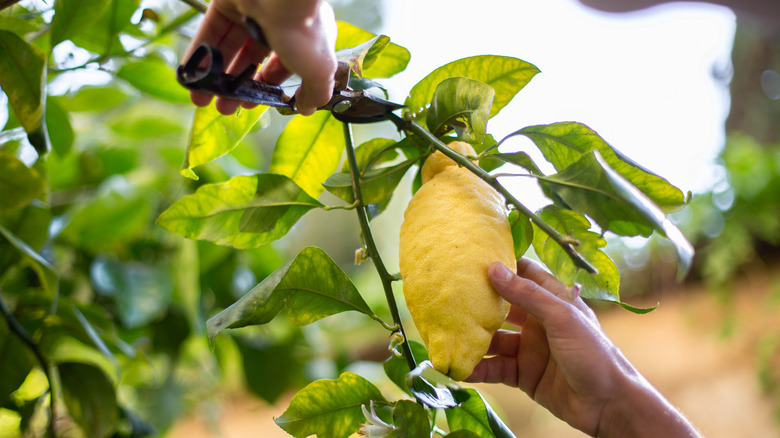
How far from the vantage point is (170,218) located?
0.41m

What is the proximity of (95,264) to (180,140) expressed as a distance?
28 centimetres

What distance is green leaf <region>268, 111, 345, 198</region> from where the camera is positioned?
1.61 feet

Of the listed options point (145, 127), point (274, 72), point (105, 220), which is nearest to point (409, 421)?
point (274, 72)

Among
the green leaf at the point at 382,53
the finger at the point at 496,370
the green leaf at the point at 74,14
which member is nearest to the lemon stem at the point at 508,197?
the green leaf at the point at 382,53

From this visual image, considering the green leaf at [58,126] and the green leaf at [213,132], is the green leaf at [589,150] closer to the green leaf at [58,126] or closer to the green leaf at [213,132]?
the green leaf at [213,132]

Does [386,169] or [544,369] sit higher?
[386,169]

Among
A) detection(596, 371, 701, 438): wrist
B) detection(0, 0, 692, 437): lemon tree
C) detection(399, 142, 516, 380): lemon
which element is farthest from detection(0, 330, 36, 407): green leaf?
detection(596, 371, 701, 438): wrist

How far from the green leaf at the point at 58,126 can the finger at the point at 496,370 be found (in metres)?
0.53

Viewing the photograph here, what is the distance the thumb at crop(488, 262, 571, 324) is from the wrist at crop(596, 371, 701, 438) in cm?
9

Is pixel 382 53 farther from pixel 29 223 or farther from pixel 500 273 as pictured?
pixel 29 223

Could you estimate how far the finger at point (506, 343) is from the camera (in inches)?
21.3

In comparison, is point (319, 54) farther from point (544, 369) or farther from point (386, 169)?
point (544, 369)

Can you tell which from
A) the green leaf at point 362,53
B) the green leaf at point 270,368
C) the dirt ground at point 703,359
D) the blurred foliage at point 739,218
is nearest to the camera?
the green leaf at point 362,53

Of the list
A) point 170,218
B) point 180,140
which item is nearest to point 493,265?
point 170,218
